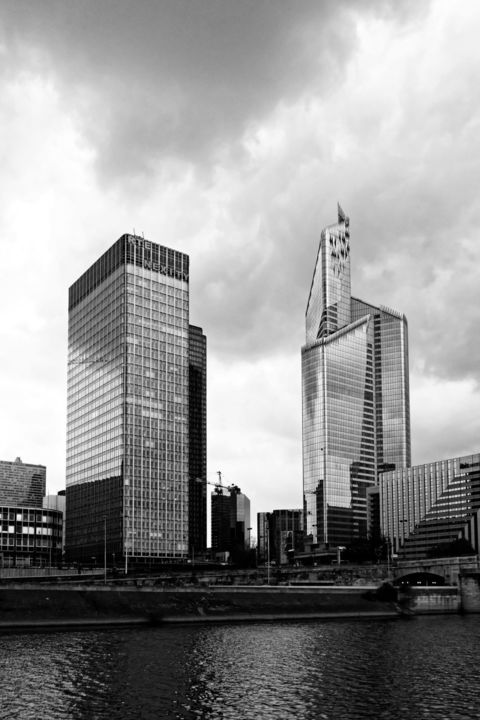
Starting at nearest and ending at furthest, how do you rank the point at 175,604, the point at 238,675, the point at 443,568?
the point at 238,675 < the point at 175,604 < the point at 443,568

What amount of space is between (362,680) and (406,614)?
9077cm

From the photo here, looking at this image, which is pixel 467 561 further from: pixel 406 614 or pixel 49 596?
pixel 49 596

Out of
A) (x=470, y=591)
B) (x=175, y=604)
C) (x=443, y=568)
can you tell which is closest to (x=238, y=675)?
(x=175, y=604)

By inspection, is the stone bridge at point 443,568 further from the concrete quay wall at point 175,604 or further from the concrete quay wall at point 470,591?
the concrete quay wall at point 175,604

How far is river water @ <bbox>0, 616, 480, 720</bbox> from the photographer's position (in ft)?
197

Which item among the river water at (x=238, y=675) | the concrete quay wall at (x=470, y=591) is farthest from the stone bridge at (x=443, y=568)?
the river water at (x=238, y=675)

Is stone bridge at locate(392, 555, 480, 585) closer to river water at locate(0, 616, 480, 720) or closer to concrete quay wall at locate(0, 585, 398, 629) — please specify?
concrete quay wall at locate(0, 585, 398, 629)

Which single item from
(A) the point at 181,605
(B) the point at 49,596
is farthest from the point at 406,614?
(B) the point at 49,596

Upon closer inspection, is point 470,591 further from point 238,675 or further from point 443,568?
point 238,675

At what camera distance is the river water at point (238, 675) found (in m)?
59.9

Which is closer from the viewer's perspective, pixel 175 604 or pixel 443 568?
pixel 175 604

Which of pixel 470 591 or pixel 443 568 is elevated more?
pixel 443 568

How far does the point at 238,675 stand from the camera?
75750 mm

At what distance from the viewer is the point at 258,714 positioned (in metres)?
58.4
